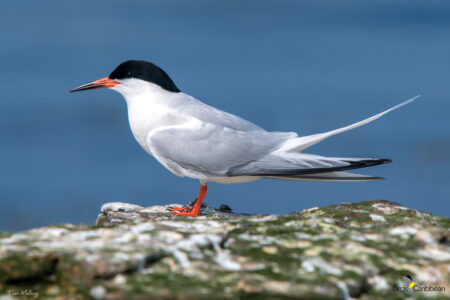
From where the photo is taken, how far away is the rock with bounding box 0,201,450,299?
3678 mm

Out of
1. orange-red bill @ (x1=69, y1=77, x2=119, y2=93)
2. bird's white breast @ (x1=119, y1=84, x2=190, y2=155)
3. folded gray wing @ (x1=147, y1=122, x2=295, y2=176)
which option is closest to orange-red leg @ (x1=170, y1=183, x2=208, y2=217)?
folded gray wing @ (x1=147, y1=122, x2=295, y2=176)

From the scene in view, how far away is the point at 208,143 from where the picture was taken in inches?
300

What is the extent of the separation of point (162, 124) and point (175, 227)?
11.4 ft

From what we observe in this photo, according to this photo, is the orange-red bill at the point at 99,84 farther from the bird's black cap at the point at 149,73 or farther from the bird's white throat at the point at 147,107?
the bird's black cap at the point at 149,73

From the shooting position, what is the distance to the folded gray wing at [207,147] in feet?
24.8

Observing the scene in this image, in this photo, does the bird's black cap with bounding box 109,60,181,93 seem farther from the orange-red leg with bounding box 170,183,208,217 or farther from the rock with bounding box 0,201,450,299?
the rock with bounding box 0,201,450,299

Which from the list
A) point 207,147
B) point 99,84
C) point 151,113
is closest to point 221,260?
point 207,147

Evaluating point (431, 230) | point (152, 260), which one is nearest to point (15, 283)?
point (152, 260)

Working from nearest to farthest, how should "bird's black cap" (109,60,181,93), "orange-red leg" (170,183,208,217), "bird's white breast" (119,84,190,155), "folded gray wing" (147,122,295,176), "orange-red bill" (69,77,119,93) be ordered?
1. "folded gray wing" (147,122,295,176)
2. "orange-red leg" (170,183,208,217)
3. "bird's white breast" (119,84,190,155)
4. "bird's black cap" (109,60,181,93)
5. "orange-red bill" (69,77,119,93)

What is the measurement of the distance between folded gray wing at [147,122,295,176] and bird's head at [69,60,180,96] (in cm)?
76

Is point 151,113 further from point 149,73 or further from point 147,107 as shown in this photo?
point 149,73

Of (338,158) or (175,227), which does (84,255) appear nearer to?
(175,227)

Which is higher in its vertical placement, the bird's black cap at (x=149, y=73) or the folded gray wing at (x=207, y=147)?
the bird's black cap at (x=149, y=73)

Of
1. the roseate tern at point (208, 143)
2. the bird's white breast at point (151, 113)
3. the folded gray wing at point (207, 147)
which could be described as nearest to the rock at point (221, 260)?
the roseate tern at point (208, 143)
